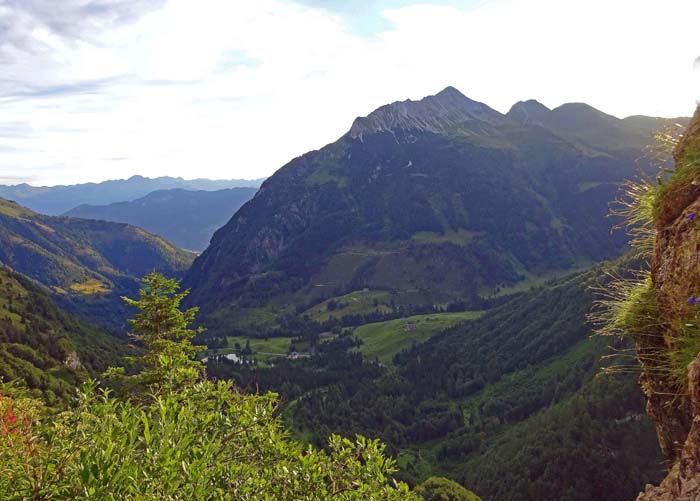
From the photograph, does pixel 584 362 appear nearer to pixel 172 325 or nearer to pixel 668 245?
pixel 172 325

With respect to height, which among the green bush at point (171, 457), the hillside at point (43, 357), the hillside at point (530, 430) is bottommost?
the hillside at point (530, 430)

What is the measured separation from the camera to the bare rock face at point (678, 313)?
8477 mm

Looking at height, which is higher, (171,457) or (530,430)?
(171,457)

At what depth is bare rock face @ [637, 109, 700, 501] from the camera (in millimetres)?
8477

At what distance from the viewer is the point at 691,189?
425 inches

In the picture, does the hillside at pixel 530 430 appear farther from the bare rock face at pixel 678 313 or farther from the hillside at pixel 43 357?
the hillside at pixel 43 357

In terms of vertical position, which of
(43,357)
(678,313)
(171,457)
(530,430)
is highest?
(678,313)

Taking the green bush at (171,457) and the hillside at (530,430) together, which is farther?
the hillside at (530,430)

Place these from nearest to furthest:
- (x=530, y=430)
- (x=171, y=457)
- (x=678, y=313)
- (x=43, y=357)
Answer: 1. (x=171, y=457)
2. (x=678, y=313)
3. (x=530, y=430)
4. (x=43, y=357)

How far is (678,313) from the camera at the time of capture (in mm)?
9719

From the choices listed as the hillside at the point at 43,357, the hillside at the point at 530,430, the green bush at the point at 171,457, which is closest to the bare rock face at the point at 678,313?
the green bush at the point at 171,457

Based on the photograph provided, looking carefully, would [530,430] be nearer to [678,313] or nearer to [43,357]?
[678,313]

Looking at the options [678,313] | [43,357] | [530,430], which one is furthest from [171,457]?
[43,357]

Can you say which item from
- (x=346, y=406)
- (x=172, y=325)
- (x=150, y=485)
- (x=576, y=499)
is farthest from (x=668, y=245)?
(x=346, y=406)
